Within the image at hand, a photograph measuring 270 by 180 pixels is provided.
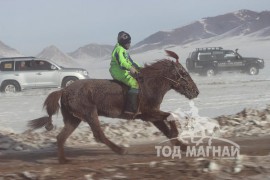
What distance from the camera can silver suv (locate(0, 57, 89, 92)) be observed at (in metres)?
25.4

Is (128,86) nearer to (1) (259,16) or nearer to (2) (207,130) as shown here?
(2) (207,130)

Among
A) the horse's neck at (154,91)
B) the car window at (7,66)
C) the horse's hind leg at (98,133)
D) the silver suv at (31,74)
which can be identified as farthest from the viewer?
the car window at (7,66)

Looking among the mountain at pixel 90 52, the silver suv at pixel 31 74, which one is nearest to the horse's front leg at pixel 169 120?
the silver suv at pixel 31 74

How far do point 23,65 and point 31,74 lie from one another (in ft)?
2.38

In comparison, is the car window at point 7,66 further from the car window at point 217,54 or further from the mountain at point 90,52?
the mountain at point 90,52

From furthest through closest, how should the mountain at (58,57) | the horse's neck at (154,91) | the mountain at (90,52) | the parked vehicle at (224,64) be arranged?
1. the mountain at (90,52)
2. the mountain at (58,57)
3. the parked vehicle at (224,64)
4. the horse's neck at (154,91)

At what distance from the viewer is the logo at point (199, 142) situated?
8.26 metres

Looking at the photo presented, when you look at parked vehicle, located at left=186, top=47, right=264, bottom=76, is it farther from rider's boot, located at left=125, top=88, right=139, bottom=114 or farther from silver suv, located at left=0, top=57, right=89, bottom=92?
rider's boot, located at left=125, top=88, right=139, bottom=114

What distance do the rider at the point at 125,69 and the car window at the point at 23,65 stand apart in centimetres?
1763

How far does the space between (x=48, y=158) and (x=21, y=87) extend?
17226 mm

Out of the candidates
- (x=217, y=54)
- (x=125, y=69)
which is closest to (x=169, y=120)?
(x=125, y=69)

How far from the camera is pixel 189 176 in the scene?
20.5 ft

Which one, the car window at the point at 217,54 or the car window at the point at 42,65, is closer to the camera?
the car window at the point at 42,65

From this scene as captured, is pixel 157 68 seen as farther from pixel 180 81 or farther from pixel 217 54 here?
pixel 217 54
